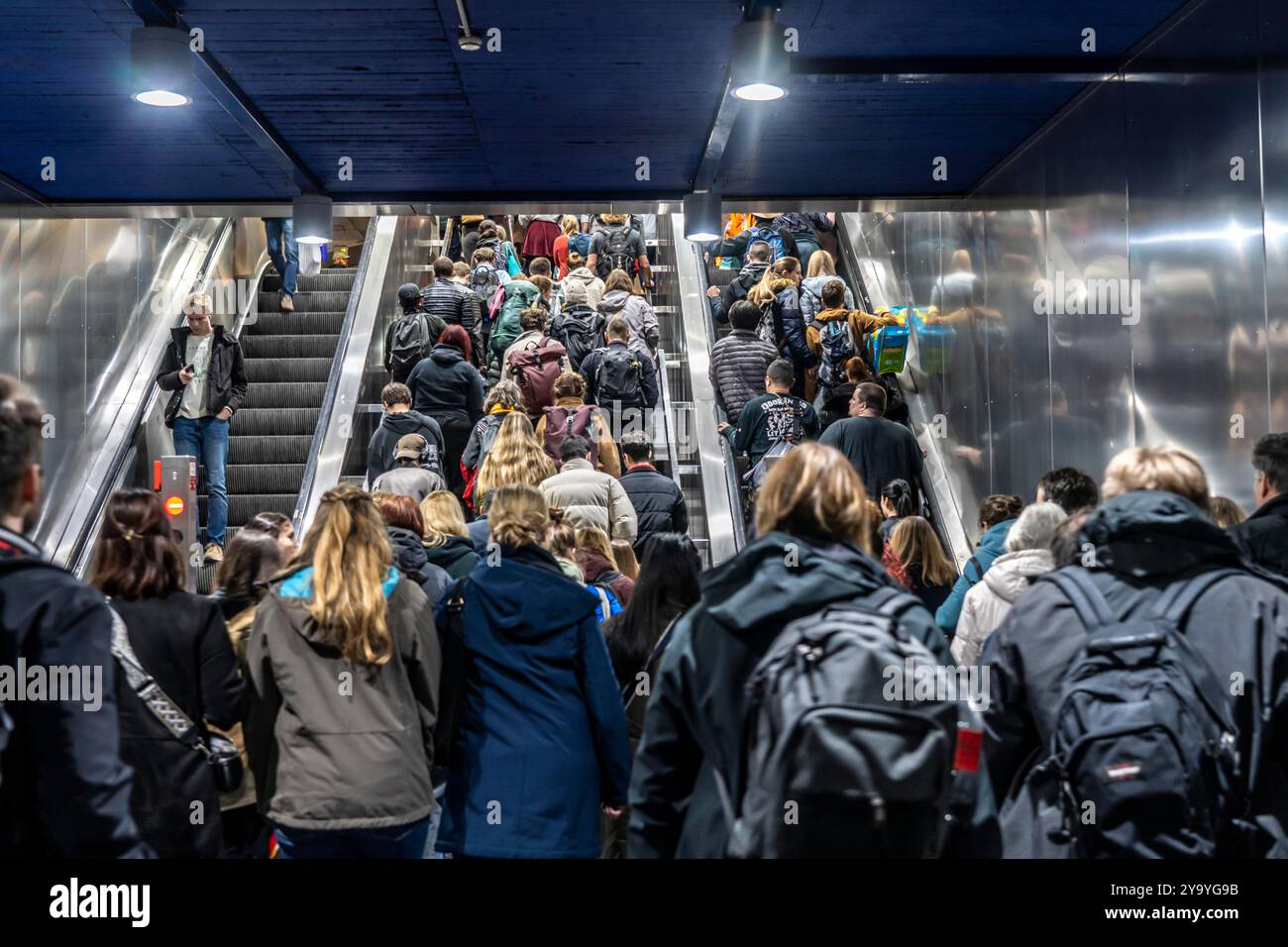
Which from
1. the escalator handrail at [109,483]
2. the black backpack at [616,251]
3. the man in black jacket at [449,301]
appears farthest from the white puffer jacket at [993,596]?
the black backpack at [616,251]

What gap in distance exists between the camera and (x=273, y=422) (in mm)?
12078

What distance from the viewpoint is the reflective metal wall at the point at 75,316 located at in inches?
382

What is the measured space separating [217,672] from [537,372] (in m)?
7.58

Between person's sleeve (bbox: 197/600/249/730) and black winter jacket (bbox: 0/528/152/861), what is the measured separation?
930 mm

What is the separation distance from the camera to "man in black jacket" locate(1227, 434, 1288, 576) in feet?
15.9

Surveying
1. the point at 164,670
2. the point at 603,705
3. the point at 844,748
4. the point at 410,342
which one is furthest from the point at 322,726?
the point at 410,342

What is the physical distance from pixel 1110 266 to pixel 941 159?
1955 mm

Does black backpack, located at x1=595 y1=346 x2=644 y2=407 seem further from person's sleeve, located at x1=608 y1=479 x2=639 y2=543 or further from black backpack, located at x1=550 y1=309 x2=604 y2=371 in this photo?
person's sleeve, located at x1=608 y1=479 x2=639 y2=543

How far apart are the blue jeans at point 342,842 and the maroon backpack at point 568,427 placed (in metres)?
5.95

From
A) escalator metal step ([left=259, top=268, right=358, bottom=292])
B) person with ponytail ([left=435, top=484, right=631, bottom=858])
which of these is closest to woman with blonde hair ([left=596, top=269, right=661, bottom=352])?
escalator metal step ([left=259, top=268, right=358, bottom=292])

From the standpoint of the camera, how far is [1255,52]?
19.4ft
